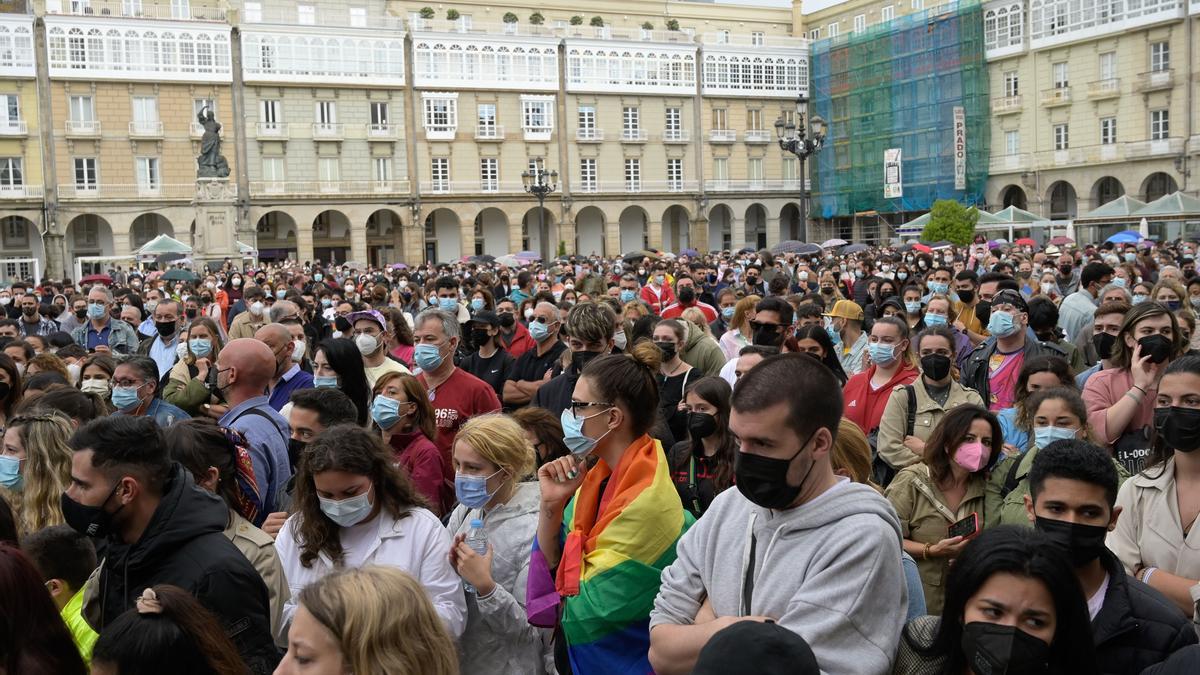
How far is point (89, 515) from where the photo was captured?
384 cm

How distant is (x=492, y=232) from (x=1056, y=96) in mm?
28064

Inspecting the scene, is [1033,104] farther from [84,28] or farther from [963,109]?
[84,28]

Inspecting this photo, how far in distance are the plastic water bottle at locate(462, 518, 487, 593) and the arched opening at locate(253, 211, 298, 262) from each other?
165 ft

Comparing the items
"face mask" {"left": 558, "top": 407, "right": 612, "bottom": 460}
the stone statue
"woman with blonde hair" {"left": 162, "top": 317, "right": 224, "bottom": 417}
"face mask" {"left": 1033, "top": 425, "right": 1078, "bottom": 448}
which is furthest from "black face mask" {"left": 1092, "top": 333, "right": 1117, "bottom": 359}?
the stone statue

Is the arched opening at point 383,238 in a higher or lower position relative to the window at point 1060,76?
lower

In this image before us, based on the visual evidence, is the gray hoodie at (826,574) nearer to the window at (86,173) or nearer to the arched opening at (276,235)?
the window at (86,173)

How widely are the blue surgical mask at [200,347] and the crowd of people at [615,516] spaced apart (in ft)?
1.73

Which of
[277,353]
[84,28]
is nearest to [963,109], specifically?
[84,28]

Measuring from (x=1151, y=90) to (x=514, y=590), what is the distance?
48.5m

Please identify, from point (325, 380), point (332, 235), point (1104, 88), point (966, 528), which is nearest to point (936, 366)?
point (966, 528)

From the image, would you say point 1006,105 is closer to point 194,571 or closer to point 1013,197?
point 1013,197

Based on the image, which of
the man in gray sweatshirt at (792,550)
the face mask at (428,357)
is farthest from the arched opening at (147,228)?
the man in gray sweatshirt at (792,550)

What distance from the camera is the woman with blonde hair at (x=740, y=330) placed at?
997 cm

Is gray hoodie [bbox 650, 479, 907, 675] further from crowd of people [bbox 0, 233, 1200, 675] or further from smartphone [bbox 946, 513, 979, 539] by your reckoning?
smartphone [bbox 946, 513, 979, 539]
